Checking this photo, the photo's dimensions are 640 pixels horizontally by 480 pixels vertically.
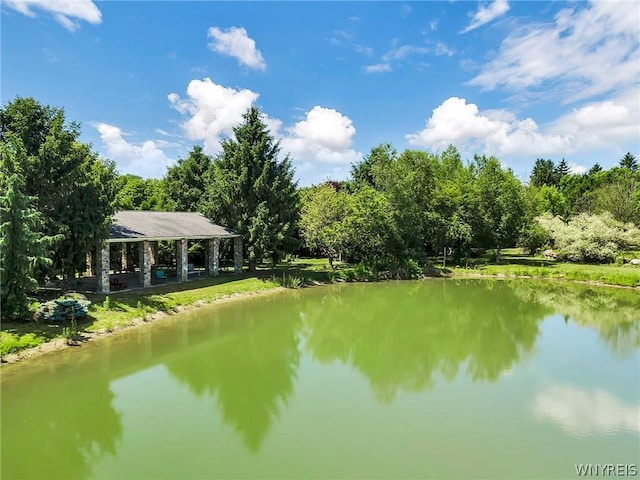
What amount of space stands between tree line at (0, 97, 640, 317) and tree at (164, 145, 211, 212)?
9 centimetres

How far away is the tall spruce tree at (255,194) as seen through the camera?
2591cm

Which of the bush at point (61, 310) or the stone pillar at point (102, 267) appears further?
the stone pillar at point (102, 267)

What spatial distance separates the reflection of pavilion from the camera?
18.7 meters

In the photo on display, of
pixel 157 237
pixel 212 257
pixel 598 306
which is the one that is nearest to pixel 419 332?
pixel 598 306

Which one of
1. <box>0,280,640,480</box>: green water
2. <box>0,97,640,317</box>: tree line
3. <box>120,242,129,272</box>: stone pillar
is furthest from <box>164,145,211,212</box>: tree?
<box>0,280,640,480</box>: green water

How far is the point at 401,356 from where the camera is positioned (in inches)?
541

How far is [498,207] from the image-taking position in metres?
34.8

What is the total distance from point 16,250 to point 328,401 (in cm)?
1076

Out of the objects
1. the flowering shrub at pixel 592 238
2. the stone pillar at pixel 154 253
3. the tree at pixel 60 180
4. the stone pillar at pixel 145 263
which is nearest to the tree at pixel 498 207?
the flowering shrub at pixel 592 238

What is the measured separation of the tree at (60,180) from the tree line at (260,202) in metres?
0.04

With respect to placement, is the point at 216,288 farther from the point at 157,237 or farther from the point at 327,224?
the point at 327,224

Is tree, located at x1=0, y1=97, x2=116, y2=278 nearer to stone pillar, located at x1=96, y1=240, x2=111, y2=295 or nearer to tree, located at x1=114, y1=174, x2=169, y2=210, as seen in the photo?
stone pillar, located at x1=96, y1=240, x2=111, y2=295

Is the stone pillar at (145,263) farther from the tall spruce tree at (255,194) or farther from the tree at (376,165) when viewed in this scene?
the tree at (376,165)

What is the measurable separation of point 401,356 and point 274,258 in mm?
14543
